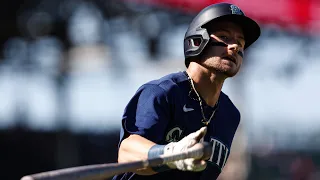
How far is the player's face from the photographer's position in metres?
5.77

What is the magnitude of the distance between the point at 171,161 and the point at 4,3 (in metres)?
16.0

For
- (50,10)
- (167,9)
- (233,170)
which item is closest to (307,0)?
(167,9)

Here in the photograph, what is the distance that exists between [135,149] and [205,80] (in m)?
0.98

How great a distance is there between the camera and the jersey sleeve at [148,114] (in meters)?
5.33

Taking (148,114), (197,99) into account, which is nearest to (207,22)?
(197,99)

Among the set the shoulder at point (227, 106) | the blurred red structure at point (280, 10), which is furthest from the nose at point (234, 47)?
the blurred red structure at point (280, 10)

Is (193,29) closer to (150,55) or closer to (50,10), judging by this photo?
(50,10)

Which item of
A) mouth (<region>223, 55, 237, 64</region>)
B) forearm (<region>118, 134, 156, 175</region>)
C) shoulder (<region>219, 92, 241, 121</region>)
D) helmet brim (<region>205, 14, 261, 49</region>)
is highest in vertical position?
helmet brim (<region>205, 14, 261, 49</region>)

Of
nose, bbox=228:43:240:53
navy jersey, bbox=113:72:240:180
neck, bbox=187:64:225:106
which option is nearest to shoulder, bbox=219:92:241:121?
navy jersey, bbox=113:72:240:180

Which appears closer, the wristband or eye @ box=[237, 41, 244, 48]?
the wristband

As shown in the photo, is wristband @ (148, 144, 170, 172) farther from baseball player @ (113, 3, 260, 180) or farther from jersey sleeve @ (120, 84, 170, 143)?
jersey sleeve @ (120, 84, 170, 143)

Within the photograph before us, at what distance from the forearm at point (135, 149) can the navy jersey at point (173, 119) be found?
0.28 ft

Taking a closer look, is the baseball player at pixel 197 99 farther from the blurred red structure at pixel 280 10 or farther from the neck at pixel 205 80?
the blurred red structure at pixel 280 10

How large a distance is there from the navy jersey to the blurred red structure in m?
13.3
